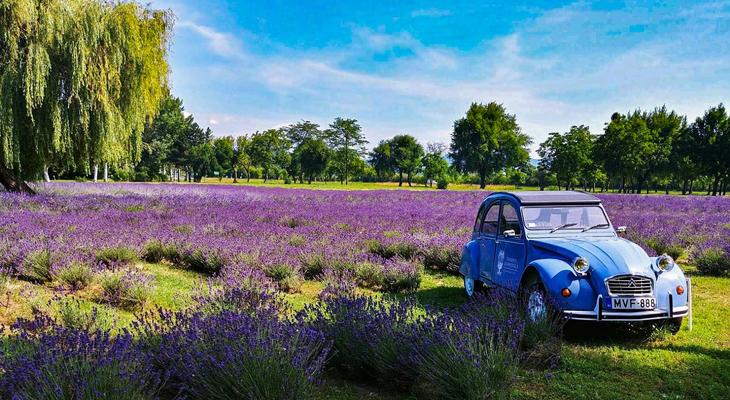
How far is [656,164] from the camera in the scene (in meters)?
56.1

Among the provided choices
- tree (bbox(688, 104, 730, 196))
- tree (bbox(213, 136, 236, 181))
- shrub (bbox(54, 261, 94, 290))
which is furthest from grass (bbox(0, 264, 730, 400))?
tree (bbox(213, 136, 236, 181))

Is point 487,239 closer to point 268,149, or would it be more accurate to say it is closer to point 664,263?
point 664,263

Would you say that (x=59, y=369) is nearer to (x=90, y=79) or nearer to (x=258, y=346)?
(x=258, y=346)

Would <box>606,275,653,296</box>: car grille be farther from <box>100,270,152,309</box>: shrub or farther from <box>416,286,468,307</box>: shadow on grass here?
<box>100,270,152,309</box>: shrub

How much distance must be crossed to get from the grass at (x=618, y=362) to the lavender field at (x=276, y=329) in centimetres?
2

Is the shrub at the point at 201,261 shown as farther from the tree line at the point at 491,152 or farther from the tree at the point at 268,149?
the tree at the point at 268,149

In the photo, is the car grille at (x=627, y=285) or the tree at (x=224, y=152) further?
the tree at (x=224, y=152)

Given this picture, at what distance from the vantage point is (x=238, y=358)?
9.05ft

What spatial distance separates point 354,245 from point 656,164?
6074 cm

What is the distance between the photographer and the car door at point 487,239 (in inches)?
245

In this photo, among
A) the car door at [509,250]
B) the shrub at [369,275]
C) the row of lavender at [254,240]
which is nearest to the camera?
the car door at [509,250]

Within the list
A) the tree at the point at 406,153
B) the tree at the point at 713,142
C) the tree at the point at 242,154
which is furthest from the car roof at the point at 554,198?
the tree at the point at 242,154

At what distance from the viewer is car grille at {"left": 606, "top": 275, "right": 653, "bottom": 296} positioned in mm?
4469

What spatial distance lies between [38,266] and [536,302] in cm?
689
